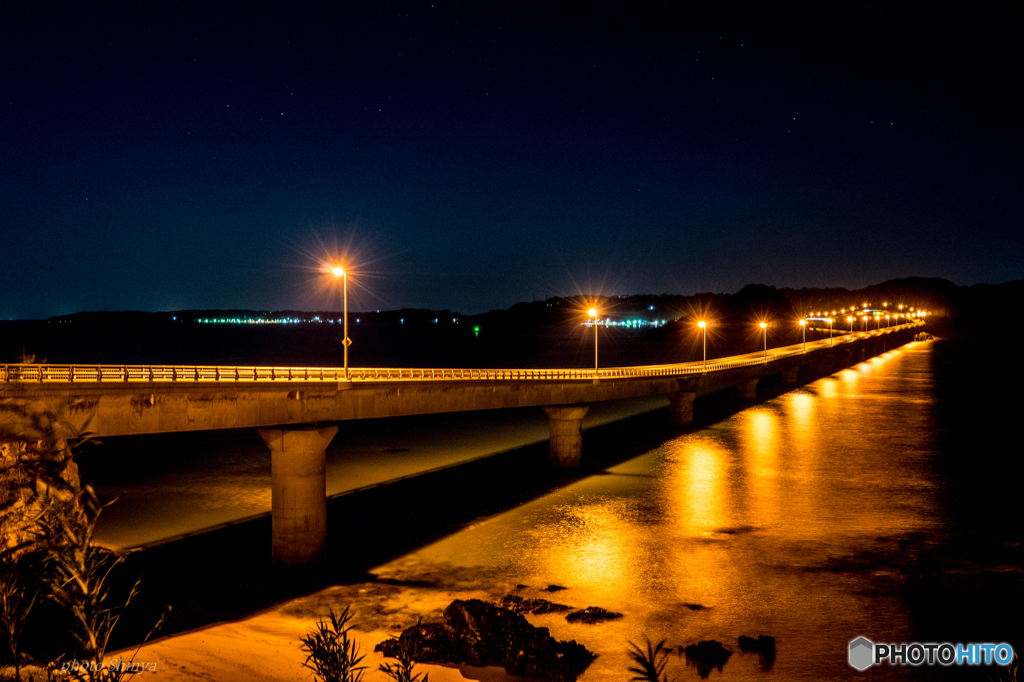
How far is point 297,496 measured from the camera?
1151 inches

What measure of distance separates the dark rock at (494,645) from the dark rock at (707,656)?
2.91 meters

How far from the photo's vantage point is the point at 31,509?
2473 cm

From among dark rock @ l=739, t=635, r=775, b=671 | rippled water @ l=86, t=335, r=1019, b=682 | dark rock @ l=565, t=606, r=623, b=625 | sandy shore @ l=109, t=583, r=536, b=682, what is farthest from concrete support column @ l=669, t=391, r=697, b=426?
dark rock @ l=739, t=635, r=775, b=671

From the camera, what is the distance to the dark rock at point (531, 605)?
23.9 meters

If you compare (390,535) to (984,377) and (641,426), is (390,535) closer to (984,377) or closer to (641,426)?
(641,426)

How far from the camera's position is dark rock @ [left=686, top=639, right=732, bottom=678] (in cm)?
1973

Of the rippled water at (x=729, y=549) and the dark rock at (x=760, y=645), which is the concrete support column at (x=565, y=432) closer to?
the rippled water at (x=729, y=549)

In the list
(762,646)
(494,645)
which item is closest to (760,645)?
(762,646)

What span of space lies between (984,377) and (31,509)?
133 meters

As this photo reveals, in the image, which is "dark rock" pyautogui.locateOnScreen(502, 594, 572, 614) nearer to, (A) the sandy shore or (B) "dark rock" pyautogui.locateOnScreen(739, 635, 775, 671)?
(A) the sandy shore

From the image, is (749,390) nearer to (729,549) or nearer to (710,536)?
(710,536)

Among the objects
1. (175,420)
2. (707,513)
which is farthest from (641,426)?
(175,420)

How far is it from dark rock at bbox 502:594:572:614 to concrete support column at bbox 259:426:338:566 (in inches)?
365

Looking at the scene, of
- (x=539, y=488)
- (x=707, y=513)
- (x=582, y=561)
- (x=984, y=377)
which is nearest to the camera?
(x=582, y=561)
